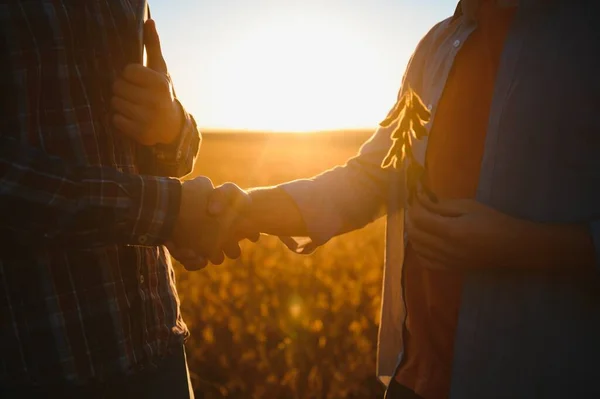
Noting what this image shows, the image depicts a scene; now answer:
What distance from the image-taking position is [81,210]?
1.80 m

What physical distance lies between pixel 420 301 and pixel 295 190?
75 cm

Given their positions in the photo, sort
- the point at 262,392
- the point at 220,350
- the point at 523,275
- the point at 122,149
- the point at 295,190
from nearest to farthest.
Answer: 1. the point at 523,275
2. the point at 122,149
3. the point at 295,190
4. the point at 262,392
5. the point at 220,350

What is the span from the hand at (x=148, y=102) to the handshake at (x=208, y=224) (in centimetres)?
24

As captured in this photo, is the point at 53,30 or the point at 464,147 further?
the point at 464,147

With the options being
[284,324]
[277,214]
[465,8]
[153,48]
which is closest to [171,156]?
[153,48]

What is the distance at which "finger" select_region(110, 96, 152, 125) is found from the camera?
1890 mm

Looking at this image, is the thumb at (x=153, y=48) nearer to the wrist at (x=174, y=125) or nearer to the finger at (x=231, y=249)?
the wrist at (x=174, y=125)

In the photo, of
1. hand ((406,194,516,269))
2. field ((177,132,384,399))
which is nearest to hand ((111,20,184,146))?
hand ((406,194,516,269))

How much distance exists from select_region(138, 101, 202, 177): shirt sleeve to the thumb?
0.19 m

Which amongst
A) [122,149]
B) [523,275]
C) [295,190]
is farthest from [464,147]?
[122,149]

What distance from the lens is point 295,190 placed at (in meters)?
2.49

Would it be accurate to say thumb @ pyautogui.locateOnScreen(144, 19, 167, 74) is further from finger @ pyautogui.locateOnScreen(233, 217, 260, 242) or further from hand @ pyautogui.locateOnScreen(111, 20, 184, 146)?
finger @ pyautogui.locateOnScreen(233, 217, 260, 242)

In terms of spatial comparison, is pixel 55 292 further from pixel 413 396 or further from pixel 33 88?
pixel 413 396

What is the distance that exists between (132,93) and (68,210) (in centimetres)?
48
